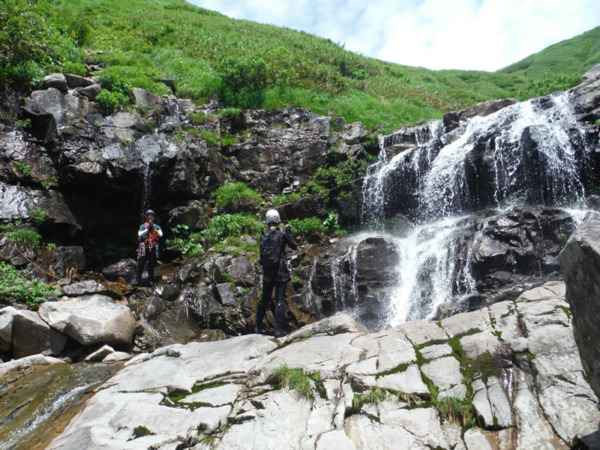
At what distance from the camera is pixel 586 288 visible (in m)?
2.45

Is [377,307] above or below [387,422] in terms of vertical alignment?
below

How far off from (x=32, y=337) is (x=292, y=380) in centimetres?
604

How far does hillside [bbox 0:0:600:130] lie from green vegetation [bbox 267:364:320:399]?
13.5 metres

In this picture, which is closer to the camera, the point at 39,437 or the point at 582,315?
the point at 582,315

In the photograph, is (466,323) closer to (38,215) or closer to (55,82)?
(38,215)

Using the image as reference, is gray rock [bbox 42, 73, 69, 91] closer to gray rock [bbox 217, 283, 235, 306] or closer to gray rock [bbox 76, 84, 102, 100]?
gray rock [bbox 76, 84, 102, 100]

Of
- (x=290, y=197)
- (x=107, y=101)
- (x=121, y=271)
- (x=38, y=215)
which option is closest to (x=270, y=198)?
(x=290, y=197)

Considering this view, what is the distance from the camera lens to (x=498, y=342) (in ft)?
14.4

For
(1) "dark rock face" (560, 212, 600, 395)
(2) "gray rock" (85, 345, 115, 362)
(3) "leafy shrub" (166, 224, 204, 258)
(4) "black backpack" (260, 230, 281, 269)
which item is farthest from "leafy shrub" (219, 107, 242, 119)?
(1) "dark rock face" (560, 212, 600, 395)

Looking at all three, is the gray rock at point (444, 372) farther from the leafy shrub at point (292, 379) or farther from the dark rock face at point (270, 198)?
the dark rock face at point (270, 198)

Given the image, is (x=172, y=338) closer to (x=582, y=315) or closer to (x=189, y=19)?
(x=582, y=315)

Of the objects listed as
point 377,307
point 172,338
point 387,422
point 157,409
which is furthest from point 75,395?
point 377,307

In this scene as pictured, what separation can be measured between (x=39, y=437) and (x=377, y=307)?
7734 millimetres

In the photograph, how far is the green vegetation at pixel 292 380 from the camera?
4.23 meters
